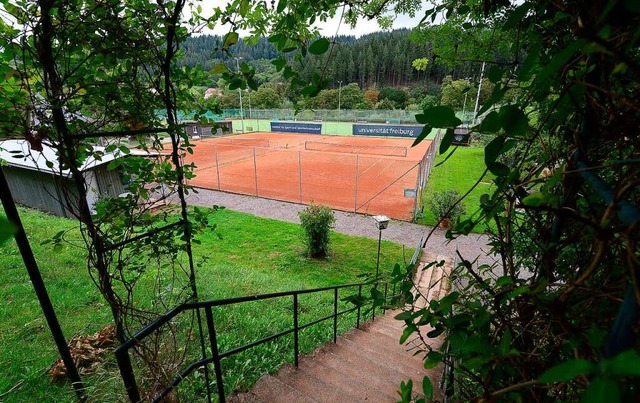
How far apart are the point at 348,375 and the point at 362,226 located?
7.60 m

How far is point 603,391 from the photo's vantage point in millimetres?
249

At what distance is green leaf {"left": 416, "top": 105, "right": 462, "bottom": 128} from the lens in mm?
556

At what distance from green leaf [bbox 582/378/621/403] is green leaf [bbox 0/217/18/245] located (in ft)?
1.52

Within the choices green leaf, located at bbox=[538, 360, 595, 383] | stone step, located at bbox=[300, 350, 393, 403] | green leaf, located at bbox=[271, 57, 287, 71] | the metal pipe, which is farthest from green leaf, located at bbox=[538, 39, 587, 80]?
stone step, located at bbox=[300, 350, 393, 403]

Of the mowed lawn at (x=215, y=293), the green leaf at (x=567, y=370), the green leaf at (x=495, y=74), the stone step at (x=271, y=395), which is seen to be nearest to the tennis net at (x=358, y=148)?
the mowed lawn at (x=215, y=293)

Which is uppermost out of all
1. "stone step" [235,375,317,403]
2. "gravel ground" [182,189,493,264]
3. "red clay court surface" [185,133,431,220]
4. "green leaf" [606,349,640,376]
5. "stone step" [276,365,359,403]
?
"green leaf" [606,349,640,376]

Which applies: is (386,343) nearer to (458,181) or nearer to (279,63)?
(279,63)

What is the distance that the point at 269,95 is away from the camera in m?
45.4

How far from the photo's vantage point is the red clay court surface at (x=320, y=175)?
13.2 meters

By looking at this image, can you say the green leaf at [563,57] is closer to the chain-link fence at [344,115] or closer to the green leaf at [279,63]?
the green leaf at [279,63]

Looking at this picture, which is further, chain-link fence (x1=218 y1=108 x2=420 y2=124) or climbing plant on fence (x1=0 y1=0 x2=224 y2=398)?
chain-link fence (x1=218 y1=108 x2=420 y2=124)

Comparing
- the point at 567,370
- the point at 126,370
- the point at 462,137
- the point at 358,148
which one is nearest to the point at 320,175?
the point at 358,148

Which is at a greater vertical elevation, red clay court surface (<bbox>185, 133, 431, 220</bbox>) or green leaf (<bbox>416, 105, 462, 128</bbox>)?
green leaf (<bbox>416, 105, 462, 128</bbox>)

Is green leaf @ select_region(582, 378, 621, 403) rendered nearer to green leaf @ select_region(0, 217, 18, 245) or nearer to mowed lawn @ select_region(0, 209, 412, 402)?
green leaf @ select_region(0, 217, 18, 245)
